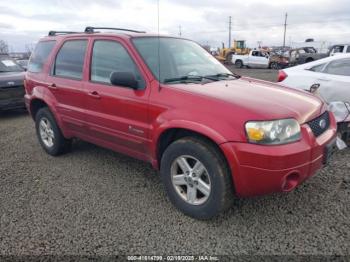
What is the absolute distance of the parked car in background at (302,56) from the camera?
2524 cm

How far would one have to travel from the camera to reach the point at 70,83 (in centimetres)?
435

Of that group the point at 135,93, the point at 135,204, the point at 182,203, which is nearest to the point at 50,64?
the point at 135,93

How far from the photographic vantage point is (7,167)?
480 cm

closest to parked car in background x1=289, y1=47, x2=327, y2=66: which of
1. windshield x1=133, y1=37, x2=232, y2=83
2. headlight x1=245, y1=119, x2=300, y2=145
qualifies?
windshield x1=133, y1=37, x2=232, y2=83

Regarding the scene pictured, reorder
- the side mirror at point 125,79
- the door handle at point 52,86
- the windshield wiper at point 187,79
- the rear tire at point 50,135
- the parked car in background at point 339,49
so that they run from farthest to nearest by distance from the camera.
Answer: the parked car in background at point 339,49, the rear tire at point 50,135, the door handle at point 52,86, the windshield wiper at point 187,79, the side mirror at point 125,79

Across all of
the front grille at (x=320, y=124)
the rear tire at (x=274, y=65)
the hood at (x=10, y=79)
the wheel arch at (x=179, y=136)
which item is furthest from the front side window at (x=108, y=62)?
the rear tire at (x=274, y=65)

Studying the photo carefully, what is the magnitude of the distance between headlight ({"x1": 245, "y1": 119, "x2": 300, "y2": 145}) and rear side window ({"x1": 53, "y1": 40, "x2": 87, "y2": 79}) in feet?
8.06

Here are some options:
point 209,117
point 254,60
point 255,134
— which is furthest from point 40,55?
point 254,60

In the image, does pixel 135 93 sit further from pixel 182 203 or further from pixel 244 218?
pixel 244 218

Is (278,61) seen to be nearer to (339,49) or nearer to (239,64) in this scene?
(239,64)

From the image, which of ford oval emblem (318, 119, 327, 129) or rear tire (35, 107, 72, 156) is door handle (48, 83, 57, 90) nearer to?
rear tire (35, 107, 72, 156)

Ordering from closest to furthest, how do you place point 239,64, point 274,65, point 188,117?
point 188,117 < point 274,65 < point 239,64

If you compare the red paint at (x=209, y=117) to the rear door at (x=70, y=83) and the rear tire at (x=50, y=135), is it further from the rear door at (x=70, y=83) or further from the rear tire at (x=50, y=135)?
the rear tire at (x=50, y=135)

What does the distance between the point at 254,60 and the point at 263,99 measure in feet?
95.9
